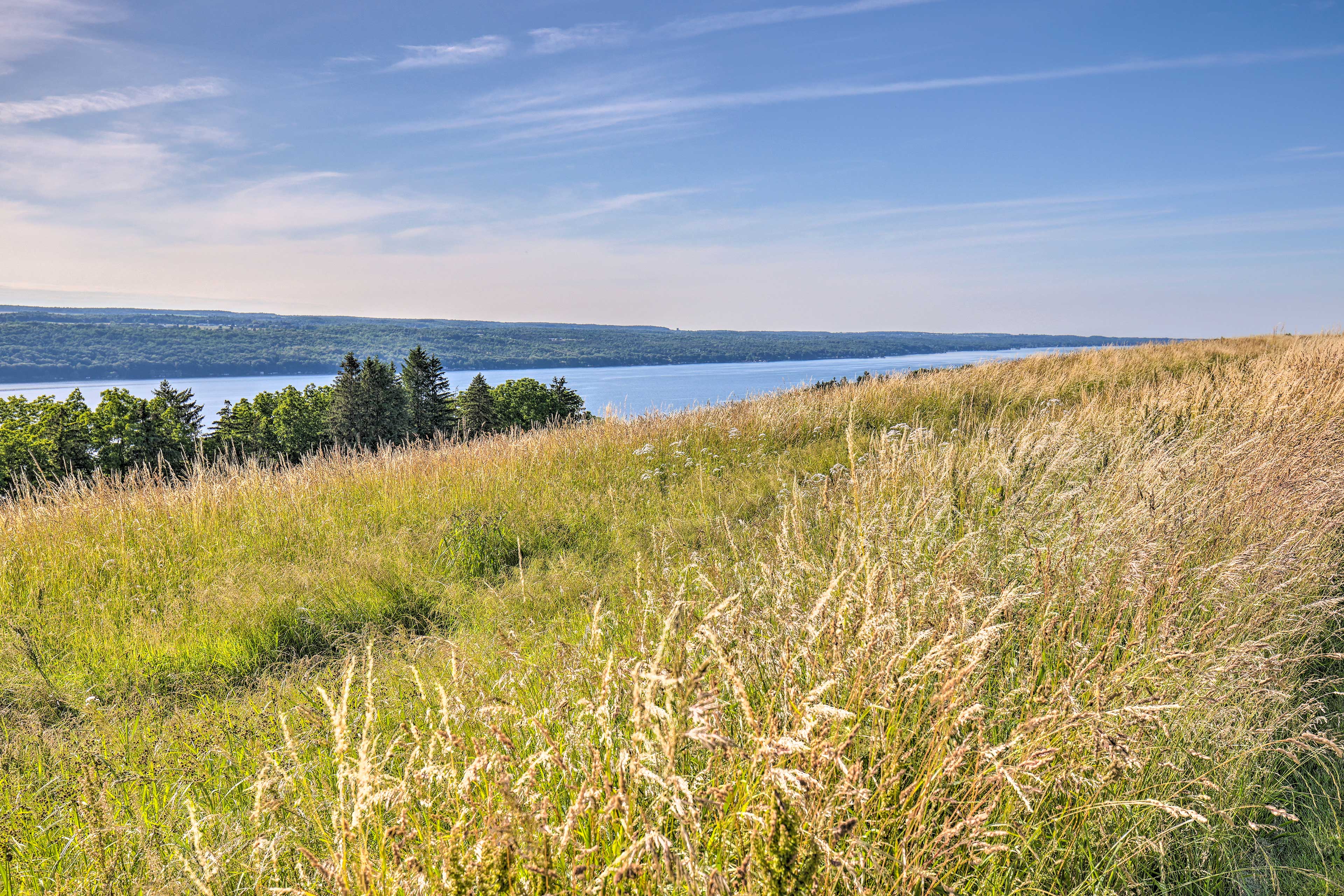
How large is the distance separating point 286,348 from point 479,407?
127 m

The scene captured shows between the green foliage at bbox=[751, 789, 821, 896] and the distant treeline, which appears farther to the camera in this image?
the distant treeline

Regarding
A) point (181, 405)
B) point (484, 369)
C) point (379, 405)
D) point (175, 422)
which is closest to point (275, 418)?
point (181, 405)

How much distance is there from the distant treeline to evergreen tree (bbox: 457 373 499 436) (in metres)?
0.09

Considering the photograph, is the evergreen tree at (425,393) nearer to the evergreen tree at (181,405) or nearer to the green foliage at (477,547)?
the evergreen tree at (181,405)

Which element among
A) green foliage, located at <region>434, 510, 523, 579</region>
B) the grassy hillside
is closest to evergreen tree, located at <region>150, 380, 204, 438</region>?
the grassy hillside

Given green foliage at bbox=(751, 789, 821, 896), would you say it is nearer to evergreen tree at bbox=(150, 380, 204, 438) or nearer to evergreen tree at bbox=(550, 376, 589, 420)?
evergreen tree at bbox=(150, 380, 204, 438)

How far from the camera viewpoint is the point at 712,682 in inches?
73.3

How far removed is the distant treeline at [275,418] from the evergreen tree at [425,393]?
0.31 feet

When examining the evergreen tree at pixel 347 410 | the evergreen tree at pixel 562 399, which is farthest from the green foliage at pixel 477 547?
the evergreen tree at pixel 562 399

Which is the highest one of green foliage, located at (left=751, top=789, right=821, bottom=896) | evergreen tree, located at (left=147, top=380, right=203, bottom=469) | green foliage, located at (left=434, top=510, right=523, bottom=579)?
green foliage, located at (left=751, top=789, right=821, bottom=896)

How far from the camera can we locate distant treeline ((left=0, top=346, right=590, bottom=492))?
3294cm

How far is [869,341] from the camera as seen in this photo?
194m

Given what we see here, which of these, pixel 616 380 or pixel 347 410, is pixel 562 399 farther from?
pixel 616 380

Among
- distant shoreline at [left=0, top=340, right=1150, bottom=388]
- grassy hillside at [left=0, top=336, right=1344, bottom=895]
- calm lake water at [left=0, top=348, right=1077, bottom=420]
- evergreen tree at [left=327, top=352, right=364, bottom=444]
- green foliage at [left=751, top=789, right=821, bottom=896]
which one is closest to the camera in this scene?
green foliage at [left=751, top=789, right=821, bottom=896]
